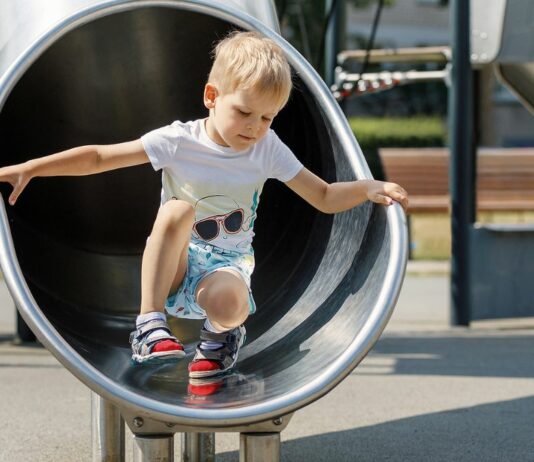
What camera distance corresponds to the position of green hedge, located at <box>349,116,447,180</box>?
21.4 meters

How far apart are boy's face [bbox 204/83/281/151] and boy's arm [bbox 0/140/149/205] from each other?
0.24 m

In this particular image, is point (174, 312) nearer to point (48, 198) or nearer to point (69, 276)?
point (69, 276)

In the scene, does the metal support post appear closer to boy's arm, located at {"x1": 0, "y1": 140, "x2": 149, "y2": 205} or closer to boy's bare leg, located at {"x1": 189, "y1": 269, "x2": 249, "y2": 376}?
boy's bare leg, located at {"x1": 189, "y1": 269, "x2": 249, "y2": 376}

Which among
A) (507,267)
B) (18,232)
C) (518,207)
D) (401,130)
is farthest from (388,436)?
(401,130)

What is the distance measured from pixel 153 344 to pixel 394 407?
73.0 inches

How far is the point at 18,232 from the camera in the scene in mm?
4363

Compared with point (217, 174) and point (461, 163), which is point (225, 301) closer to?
point (217, 174)

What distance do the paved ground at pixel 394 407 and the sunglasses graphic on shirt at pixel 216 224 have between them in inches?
34.4

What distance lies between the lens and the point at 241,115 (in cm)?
315

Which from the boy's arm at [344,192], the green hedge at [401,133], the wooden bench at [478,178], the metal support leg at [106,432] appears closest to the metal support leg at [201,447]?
the metal support leg at [106,432]

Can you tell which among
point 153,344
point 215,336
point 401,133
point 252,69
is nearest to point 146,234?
point 215,336

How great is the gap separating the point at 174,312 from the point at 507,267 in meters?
3.86

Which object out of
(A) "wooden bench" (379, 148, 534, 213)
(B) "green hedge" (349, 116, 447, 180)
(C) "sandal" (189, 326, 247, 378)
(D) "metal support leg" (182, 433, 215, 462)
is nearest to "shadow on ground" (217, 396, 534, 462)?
(D) "metal support leg" (182, 433, 215, 462)

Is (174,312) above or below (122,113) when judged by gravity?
below
